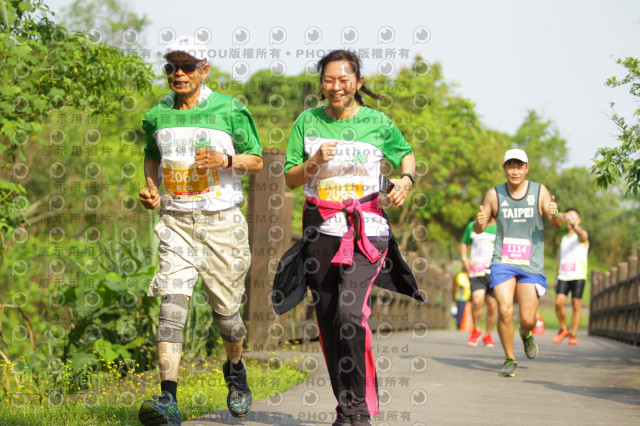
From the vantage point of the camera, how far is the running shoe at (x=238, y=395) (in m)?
5.16

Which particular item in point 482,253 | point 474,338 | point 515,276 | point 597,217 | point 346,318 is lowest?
point 474,338

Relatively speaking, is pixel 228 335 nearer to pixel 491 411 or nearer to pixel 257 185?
pixel 491 411

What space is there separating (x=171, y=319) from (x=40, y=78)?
369cm

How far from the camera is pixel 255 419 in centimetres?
535

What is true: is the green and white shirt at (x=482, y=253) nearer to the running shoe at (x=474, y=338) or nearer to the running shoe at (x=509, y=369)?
the running shoe at (x=474, y=338)

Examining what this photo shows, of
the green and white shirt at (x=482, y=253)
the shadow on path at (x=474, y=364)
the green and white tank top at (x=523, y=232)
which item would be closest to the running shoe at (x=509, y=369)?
the shadow on path at (x=474, y=364)

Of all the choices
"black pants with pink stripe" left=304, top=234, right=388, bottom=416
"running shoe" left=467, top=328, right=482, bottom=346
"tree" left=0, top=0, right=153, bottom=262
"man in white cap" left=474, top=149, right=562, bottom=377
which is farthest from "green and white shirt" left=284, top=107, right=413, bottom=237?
"running shoe" left=467, top=328, right=482, bottom=346

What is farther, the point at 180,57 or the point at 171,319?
the point at 180,57

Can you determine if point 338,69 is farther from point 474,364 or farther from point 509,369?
point 474,364

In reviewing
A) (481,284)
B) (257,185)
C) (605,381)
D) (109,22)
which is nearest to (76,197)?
(481,284)

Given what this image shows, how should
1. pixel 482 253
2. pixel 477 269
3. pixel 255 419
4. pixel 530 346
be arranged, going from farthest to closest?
pixel 477 269 < pixel 482 253 < pixel 530 346 < pixel 255 419

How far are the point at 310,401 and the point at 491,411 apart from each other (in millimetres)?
1261

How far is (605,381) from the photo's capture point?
8.44m

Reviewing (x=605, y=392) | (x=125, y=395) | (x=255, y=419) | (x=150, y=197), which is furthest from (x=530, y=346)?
(x=150, y=197)
